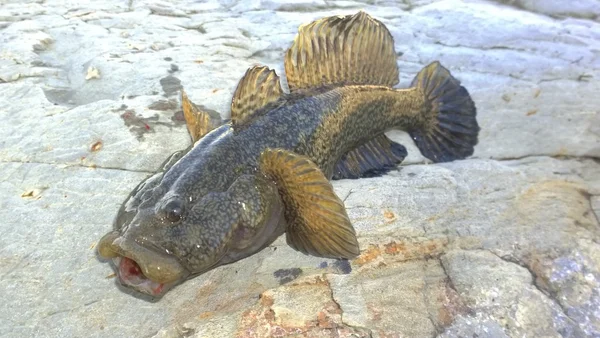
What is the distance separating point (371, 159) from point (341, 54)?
723 mm

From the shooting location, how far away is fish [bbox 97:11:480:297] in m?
2.33

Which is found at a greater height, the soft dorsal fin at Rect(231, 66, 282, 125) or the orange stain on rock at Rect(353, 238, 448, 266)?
the soft dorsal fin at Rect(231, 66, 282, 125)

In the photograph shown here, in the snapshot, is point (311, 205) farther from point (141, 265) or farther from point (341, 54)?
point (341, 54)

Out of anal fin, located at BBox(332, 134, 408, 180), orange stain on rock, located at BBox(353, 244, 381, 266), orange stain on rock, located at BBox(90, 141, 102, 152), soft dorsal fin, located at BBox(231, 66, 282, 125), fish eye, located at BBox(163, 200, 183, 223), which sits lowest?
orange stain on rock, located at BBox(90, 141, 102, 152)

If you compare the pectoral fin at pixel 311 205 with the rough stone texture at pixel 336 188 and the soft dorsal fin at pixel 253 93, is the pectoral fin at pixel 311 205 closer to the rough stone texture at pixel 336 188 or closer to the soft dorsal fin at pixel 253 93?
the rough stone texture at pixel 336 188

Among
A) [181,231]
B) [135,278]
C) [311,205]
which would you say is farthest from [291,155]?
[135,278]

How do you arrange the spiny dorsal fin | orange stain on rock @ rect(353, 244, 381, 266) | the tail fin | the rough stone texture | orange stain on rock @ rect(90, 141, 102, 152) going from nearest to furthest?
the rough stone texture
orange stain on rock @ rect(353, 244, 381, 266)
the spiny dorsal fin
orange stain on rock @ rect(90, 141, 102, 152)
the tail fin

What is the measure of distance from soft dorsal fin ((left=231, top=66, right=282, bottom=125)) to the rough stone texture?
0.74 metres

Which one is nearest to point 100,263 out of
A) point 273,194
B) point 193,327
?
point 193,327

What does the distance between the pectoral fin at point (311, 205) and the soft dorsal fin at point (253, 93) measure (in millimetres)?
332

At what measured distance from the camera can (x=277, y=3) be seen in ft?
20.0

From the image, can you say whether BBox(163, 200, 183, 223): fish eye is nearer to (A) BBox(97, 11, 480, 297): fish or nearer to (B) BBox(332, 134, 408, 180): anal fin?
(A) BBox(97, 11, 480, 297): fish

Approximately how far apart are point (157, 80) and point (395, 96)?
1.98 m

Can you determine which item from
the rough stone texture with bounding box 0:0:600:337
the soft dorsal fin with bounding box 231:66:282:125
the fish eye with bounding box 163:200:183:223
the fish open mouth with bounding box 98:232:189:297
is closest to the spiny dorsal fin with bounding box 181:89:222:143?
the soft dorsal fin with bounding box 231:66:282:125
